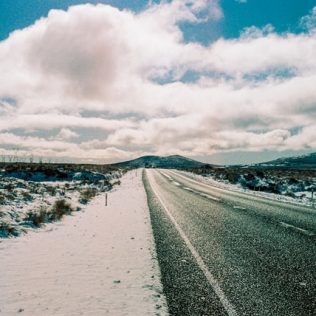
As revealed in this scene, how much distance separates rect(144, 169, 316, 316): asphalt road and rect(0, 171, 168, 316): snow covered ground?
42 centimetres

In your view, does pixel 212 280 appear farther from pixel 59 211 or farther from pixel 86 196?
pixel 86 196

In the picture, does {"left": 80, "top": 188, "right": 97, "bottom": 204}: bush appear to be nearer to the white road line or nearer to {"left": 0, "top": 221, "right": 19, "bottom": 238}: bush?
{"left": 0, "top": 221, "right": 19, "bottom": 238}: bush

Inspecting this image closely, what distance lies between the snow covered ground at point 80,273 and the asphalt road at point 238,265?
42cm

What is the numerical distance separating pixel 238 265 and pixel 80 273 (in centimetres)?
315

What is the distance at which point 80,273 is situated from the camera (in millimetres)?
7031

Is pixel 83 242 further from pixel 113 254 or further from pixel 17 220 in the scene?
pixel 17 220

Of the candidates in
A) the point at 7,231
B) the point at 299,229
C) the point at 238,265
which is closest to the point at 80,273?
the point at 238,265

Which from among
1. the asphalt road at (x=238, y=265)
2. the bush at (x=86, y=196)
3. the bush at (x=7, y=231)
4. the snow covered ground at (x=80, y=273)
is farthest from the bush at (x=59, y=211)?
the asphalt road at (x=238, y=265)

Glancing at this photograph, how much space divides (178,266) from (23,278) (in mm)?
2974

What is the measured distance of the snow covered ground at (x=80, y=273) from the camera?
5.27 m

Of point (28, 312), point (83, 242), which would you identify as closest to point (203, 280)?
point (28, 312)

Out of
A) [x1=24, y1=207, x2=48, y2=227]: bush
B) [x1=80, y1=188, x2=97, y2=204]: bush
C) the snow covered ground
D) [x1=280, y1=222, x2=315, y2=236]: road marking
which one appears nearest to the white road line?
the snow covered ground

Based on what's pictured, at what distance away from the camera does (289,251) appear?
337 inches

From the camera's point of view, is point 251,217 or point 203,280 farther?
point 251,217
